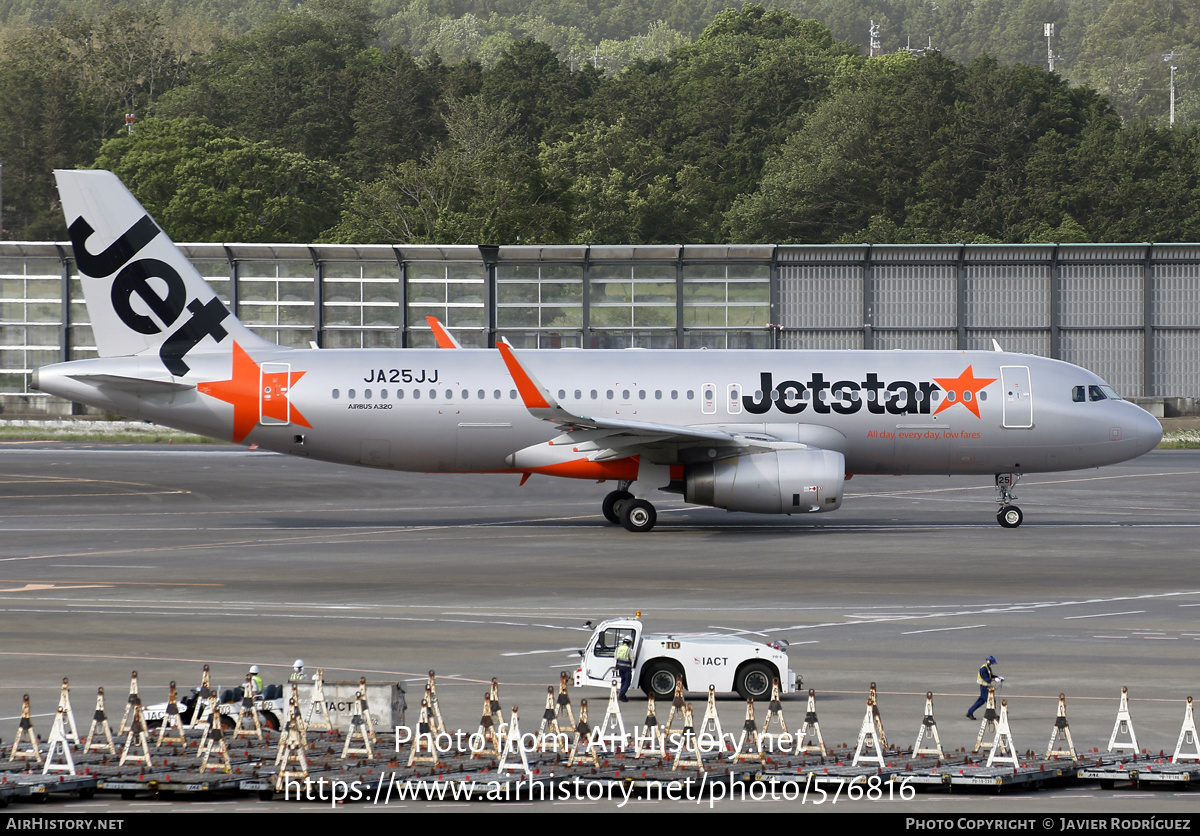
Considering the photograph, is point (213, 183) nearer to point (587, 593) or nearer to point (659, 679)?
point (587, 593)

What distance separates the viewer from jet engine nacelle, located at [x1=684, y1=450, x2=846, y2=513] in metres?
40.7

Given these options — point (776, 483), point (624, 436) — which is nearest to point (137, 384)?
point (624, 436)

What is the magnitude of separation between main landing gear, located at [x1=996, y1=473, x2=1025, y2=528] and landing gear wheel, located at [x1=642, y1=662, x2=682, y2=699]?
25.1m

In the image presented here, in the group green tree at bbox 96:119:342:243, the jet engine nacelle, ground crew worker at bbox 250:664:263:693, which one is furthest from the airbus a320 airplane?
green tree at bbox 96:119:342:243

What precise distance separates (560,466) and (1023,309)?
44.3 meters

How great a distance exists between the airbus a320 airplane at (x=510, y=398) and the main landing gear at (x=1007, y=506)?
0.08 m

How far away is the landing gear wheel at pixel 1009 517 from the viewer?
43.8 meters

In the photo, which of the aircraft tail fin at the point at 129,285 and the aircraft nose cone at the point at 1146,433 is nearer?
the aircraft tail fin at the point at 129,285

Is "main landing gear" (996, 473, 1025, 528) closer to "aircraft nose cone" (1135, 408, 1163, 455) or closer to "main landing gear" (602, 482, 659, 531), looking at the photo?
"aircraft nose cone" (1135, 408, 1163, 455)

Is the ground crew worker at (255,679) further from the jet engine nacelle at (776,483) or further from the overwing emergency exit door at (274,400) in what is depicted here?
the overwing emergency exit door at (274,400)

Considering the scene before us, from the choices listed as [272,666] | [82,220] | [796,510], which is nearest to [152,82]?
[82,220]

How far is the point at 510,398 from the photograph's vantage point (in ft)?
143

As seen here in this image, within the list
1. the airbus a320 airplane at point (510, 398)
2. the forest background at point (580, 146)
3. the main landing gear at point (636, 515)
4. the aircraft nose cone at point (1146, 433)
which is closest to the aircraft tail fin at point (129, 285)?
the airbus a320 airplane at point (510, 398)

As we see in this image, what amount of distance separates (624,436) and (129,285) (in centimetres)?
1563
